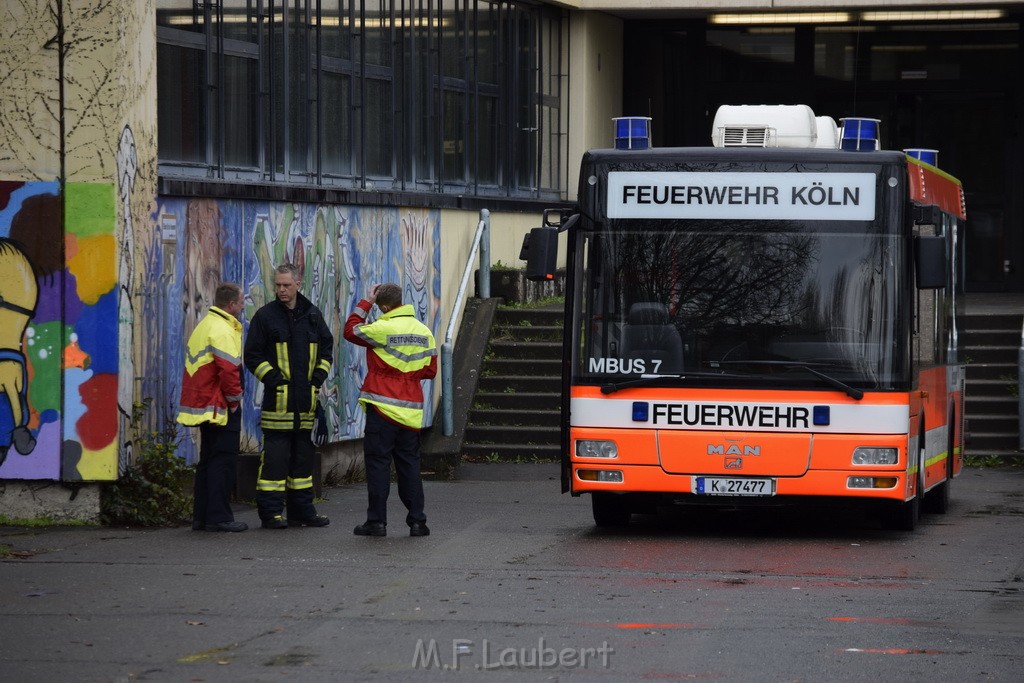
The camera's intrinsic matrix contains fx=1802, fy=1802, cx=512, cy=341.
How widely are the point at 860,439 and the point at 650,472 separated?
4.74ft

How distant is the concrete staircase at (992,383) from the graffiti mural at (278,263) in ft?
19.7

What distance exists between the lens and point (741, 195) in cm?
1261

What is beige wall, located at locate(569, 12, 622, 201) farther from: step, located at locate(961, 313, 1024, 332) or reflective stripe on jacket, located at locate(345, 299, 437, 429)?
reflective stripe on jacket, located at locate(345, 299, 437, 429)

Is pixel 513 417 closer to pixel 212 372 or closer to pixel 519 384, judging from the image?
pixel 519 384

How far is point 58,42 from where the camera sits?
12750 millimetres

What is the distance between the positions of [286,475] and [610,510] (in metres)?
2.41

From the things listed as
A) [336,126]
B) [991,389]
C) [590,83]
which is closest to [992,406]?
[991,389]

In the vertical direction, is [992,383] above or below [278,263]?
below

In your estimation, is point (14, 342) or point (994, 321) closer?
point (14, 342)

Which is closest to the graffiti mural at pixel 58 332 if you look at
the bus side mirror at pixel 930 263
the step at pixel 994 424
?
the bus side mirror at pixel 930 263

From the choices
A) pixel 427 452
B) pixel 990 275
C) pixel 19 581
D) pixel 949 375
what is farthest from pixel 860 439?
pixel 990 275

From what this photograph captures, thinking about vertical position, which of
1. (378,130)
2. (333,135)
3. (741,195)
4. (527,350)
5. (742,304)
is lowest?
(527,350)

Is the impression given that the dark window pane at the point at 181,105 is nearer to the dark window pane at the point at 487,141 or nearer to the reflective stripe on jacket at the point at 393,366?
the reflective stripe on jacket at the point at 393,366

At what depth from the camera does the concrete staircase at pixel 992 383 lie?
19.7m
